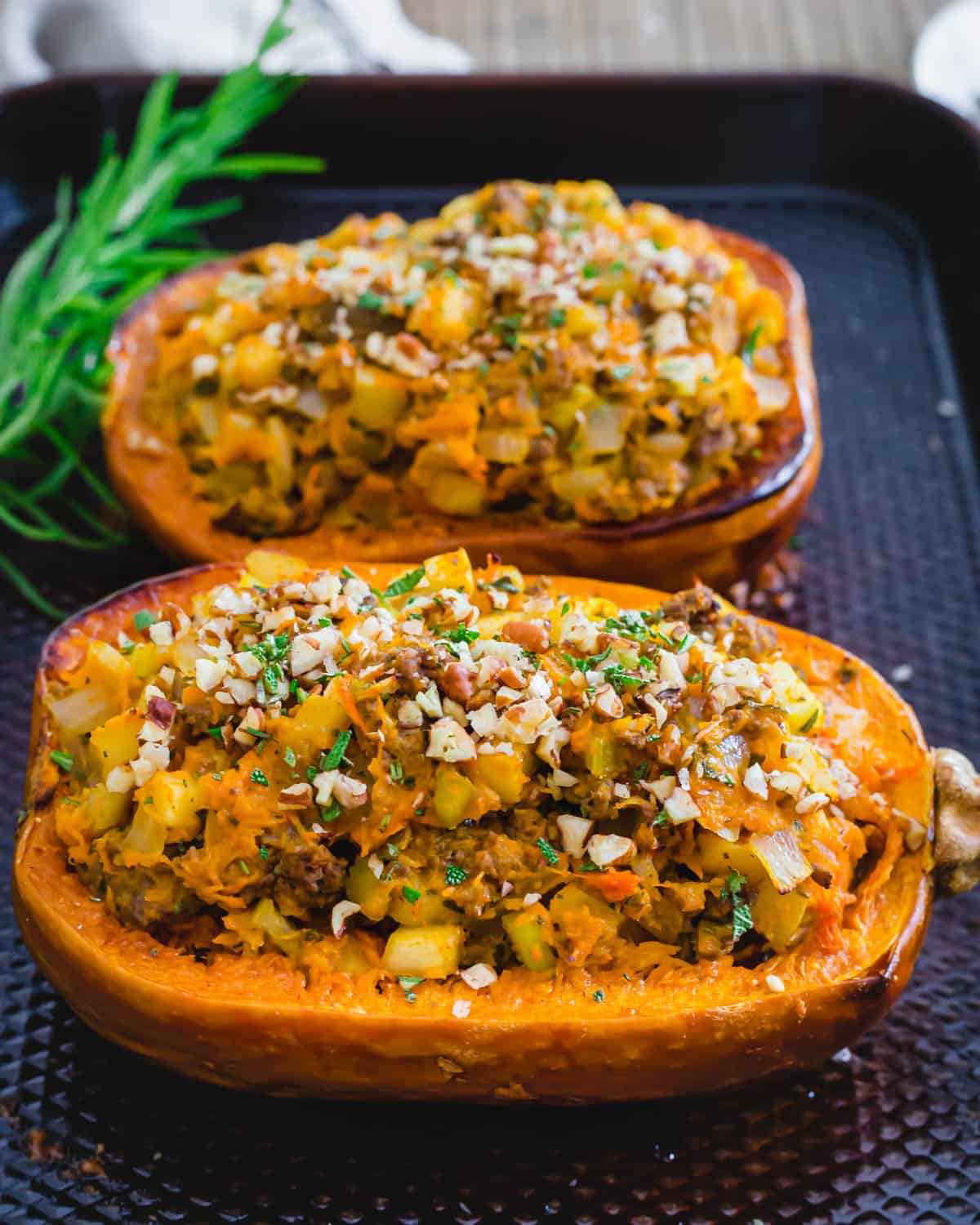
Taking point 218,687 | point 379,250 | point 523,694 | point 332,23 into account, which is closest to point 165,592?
point 218,687

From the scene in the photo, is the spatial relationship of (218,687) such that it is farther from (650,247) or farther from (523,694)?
(650,247)

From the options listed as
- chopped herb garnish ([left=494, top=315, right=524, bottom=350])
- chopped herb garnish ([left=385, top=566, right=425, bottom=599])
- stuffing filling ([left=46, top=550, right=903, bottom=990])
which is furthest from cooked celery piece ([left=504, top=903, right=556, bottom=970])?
chopped herb garnish ([left=494, top=315, right=524, bottom=350])

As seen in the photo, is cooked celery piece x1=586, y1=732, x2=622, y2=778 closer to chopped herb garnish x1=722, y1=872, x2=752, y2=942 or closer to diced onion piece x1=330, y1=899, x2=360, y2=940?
chopped herb garnish x1=722, y1=872, x2=752, y2=942

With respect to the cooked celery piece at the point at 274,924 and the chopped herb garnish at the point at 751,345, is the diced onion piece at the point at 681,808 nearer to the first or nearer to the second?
the cooked celery piece at the point at 274,924

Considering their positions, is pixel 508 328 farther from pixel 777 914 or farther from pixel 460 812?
pixel 777 914

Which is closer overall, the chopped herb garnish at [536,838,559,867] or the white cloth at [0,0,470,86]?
the chopped herb garnish at [536,838,559,867]

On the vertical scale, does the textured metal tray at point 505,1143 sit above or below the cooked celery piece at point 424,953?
below

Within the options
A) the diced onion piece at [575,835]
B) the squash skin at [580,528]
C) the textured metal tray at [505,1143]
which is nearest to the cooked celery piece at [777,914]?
the diced onion piece at [575,835]

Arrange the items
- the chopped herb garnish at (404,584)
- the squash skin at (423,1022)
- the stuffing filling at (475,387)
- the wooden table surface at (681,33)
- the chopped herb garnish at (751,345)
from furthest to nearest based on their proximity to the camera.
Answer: the wooden table surface at (681,33) < the chopped herb garnish at (751,345) < the stuffing filling at (475,387) < the chopped herb garnish at (404,584) < the squash skin at (423,1022)
